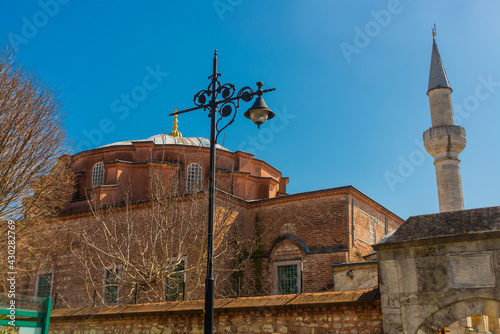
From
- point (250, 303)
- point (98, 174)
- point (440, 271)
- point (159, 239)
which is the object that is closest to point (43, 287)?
point (98, 174)

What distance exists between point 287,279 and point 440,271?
12.8m

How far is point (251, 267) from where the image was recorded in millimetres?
19344

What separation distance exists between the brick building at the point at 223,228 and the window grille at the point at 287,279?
4 centimetres

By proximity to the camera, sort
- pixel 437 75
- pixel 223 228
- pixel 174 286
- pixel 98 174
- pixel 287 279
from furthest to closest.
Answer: pixel 98 174 < pixel 437 75 < pixel 287 279 < pixel 174 286 < pixel 223 228

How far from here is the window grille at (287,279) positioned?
18438mm

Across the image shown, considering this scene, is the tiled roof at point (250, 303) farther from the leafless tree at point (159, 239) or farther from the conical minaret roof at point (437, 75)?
the conical minaret roof at point (437, 75)

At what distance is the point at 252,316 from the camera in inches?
304

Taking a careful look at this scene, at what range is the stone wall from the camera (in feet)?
22.2

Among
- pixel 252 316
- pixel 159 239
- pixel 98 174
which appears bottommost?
pixel 252 316

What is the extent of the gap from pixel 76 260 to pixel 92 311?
1112cm

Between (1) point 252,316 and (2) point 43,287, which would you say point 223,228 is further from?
(2) point 43,287

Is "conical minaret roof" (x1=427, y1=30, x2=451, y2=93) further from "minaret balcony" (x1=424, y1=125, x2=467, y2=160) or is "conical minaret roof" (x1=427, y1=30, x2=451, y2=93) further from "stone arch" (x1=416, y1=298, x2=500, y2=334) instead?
"stone arch" (x1=416, y1=298, x2=500, y2=334)

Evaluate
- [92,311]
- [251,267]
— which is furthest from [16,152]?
[251,267]

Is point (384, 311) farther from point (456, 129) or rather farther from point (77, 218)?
point (77, 218)
